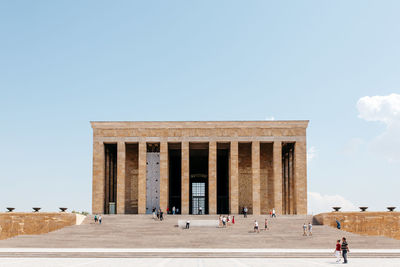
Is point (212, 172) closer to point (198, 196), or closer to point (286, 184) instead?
point (198, 196)

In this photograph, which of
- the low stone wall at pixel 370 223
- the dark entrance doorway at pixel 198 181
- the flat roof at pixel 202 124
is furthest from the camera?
the dark entrance doorway at pixel 198 181

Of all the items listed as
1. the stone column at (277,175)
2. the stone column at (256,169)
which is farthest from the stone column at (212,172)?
the stone column at (277,175)

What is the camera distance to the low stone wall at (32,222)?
124 ft

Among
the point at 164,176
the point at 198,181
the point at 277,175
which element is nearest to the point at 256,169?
the point at 277,175

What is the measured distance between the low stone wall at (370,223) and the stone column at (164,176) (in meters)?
16.3

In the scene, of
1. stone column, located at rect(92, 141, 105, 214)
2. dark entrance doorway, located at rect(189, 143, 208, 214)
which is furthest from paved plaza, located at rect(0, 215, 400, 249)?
dark entrance doorway, located at rect(189, 143, 208, 214)

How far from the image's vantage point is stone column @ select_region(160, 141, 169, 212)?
47.0 meters

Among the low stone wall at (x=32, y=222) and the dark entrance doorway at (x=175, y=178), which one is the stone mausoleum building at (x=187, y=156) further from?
the low stone wall at (x=32, y=222)

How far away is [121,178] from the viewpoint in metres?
47.6

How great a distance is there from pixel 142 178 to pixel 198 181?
39.6ft

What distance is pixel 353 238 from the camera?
1164 inches

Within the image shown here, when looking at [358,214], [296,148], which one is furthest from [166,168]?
[358,214]

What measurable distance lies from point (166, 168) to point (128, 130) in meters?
5.75
